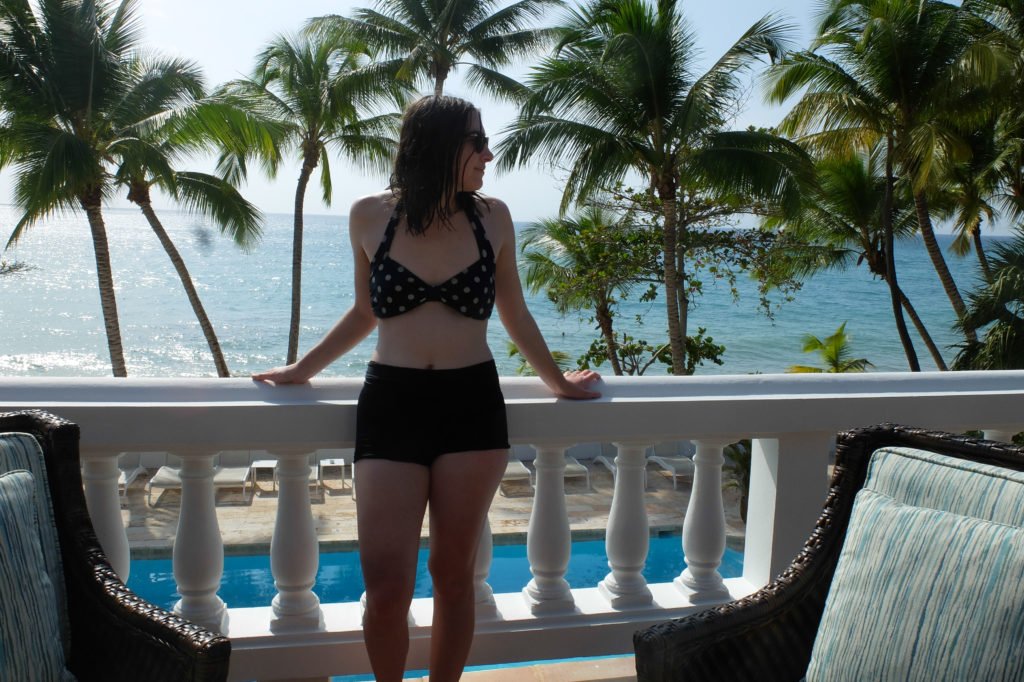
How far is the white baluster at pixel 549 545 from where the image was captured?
6.79 feet

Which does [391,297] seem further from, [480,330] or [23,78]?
[23,78]

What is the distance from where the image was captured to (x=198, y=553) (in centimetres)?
190

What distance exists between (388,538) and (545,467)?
49cm

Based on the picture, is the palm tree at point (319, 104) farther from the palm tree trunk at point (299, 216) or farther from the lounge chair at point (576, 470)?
the lounge chair at point (576, 470)

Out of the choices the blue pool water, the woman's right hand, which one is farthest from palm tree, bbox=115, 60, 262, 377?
the woman's right hand

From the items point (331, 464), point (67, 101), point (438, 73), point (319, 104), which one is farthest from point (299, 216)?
point (331, 464)

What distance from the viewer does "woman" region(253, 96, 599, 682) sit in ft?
5.66

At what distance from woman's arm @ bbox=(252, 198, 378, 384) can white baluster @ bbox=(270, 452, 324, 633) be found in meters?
0.22

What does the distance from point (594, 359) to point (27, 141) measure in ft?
41.1

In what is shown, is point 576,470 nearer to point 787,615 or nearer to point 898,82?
point 898,82

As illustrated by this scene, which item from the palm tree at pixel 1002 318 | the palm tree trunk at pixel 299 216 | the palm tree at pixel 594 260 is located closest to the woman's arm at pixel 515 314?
the palm tree at pixel 1002 318

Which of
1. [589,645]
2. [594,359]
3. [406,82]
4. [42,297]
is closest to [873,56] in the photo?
[594,359]

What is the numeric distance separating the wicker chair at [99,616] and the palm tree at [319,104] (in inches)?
752

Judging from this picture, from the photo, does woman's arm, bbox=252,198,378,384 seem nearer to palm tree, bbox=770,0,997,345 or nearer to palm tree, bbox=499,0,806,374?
palm tree, bbox=499,0,806,374
